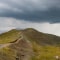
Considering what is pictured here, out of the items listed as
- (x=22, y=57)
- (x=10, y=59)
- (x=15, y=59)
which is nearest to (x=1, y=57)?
Answer: (x=10, y=59)

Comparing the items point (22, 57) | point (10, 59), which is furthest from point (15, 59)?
point (22, 57)

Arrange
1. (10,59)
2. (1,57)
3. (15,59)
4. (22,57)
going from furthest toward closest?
1. (22,57)
2. (15,59)
3. (10,59)
4. (1,57)

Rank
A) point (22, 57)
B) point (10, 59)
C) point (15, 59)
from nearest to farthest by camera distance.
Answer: point (10, 59)
point (15, 59)
point (22, 57)

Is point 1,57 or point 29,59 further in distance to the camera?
point 29,59

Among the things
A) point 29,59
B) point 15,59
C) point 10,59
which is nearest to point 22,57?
point 29,59

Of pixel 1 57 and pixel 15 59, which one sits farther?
pixel 15 59

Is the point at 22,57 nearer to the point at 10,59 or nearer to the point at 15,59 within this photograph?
the point at 15,59

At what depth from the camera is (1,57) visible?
147625mm

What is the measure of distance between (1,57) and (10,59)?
1484cm

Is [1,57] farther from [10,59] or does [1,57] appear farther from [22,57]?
[22,57]

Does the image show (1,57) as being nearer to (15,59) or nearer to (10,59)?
(10,59)

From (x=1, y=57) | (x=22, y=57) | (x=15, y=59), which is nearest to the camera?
(x=1, y=57)

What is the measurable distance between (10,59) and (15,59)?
12.0 metres

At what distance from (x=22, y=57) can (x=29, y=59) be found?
614cm
